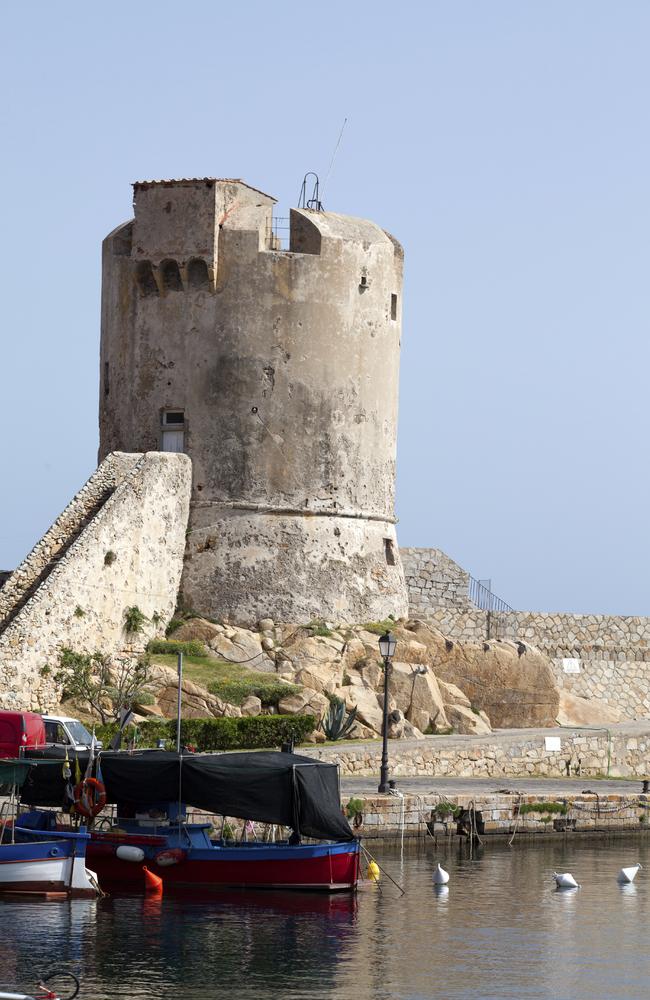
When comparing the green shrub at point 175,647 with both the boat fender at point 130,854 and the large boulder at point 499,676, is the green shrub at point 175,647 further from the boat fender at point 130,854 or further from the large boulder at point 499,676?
the boat fender at point 130,854

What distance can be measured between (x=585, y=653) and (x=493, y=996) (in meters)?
27.0

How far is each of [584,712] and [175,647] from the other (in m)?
11.9

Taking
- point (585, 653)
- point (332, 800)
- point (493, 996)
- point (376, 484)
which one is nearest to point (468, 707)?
point (376, 484)

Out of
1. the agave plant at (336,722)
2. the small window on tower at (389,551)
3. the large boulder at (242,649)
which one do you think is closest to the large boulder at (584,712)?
the small window on tower at (389,551)

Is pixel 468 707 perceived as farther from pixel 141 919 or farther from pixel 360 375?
pixel 141 919

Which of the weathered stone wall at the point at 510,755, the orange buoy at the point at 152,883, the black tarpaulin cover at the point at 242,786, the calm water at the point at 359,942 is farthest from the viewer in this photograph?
the weathered stone wall at the point at 510,755

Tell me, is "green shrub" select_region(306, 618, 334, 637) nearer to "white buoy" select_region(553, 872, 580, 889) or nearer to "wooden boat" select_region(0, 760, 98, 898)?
"white buoy" select_region(553, 872, 580, 889)

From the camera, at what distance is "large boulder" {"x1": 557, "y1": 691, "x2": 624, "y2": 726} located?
4416cm

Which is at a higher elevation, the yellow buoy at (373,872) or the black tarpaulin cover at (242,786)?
the black tarpaulin cover at (242,786)

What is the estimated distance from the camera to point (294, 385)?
3981 centimetres

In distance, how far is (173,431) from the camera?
40344 mm

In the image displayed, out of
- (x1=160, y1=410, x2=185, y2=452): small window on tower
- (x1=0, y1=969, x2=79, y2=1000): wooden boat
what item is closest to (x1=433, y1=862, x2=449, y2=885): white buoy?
(x1=0, y1=969, x2=79, y2=1000): wooden boat

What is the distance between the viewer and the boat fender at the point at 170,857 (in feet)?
85.9

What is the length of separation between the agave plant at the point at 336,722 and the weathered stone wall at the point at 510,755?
0.70 metres
